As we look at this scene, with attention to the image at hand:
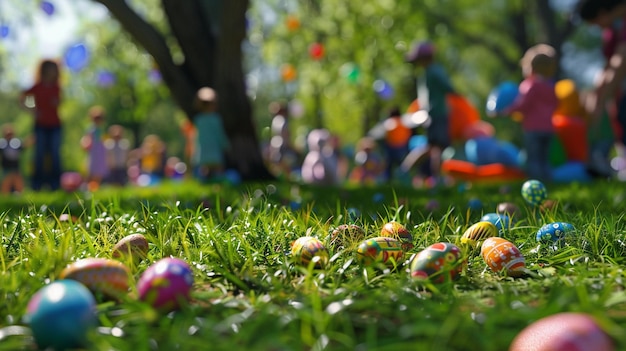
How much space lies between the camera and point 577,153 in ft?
24.5

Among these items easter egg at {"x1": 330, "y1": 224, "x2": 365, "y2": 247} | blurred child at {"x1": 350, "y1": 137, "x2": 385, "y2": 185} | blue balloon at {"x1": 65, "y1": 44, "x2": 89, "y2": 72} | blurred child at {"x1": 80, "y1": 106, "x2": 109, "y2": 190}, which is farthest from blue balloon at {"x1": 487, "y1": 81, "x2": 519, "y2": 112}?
blurred child at {"x1": 80, "y1": 106, "x2": 109, "y2": 190}

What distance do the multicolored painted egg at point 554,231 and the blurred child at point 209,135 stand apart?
18.1 ft

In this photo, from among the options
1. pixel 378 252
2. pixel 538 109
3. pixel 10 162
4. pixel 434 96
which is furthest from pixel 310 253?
pixel 10 162

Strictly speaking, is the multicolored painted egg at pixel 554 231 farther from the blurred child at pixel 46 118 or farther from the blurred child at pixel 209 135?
the blurred child at pixel 46 118

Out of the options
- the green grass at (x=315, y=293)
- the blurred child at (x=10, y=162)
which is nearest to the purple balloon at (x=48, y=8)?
the blurred child at (x=10, y=162)

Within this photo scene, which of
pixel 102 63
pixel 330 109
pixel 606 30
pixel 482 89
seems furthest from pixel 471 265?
pixel 330 109

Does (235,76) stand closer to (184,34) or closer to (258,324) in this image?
(184,34)

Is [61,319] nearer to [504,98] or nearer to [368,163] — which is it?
[504,98]

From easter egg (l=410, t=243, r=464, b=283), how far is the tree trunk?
5.72 metres

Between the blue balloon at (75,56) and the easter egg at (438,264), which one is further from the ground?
the blue balloon at (75,56)

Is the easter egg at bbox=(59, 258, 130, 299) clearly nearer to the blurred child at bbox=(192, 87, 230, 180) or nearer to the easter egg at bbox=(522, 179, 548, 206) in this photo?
the easter egg at bbox=(522, 179, 548, 206)

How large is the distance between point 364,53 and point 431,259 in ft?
53.1

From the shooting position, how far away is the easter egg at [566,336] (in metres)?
1.11

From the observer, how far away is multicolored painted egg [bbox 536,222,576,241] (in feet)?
7.61
